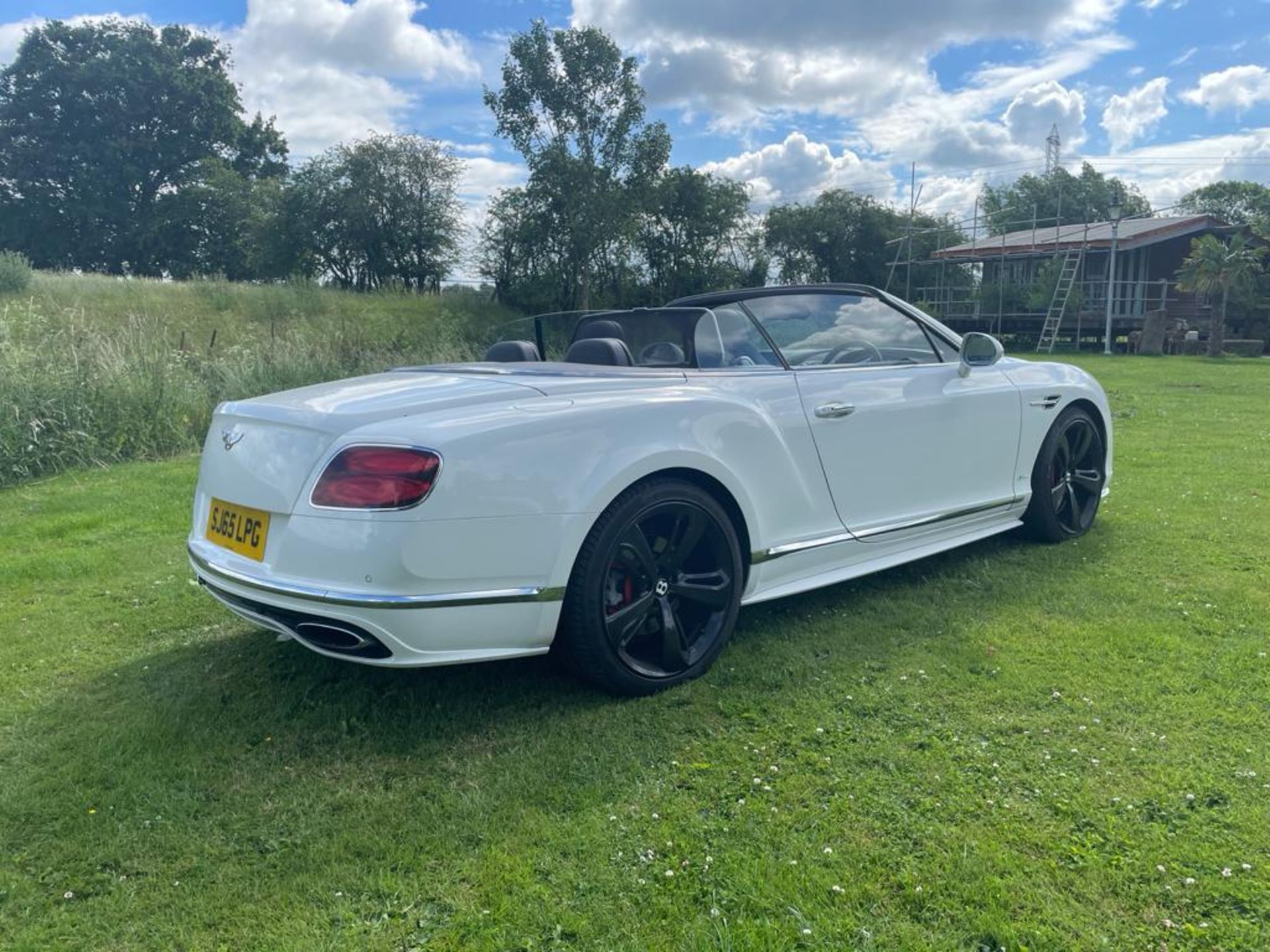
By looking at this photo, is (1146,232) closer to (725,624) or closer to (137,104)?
(725,624)

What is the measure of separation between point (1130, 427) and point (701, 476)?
808cm

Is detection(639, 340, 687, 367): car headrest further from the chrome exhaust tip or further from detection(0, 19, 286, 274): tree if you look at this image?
detection(0, 19, 286, 274): tree

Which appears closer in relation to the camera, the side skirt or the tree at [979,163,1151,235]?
the side skirt

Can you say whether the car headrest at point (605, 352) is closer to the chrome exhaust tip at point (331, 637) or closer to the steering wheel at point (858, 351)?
the steering wheel at point (858, 351)

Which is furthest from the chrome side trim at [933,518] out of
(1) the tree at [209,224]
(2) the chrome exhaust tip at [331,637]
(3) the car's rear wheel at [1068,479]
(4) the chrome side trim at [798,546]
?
(1) the tree at [209,224]

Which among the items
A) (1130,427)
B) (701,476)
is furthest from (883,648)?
(1130,427)

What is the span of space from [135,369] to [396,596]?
7716mm

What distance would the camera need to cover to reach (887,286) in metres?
34.6

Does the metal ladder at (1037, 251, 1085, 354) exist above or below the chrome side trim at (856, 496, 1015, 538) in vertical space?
above

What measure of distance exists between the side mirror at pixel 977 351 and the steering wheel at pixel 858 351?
0.46m

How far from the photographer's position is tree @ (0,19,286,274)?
42438 mm

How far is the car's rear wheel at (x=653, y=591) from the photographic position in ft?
9.04

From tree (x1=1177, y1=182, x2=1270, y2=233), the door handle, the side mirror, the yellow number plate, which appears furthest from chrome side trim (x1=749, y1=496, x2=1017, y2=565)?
tree (x1=1177, y1=182, x2=1270, y2=233)

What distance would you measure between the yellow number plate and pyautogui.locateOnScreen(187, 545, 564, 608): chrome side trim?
8cm
